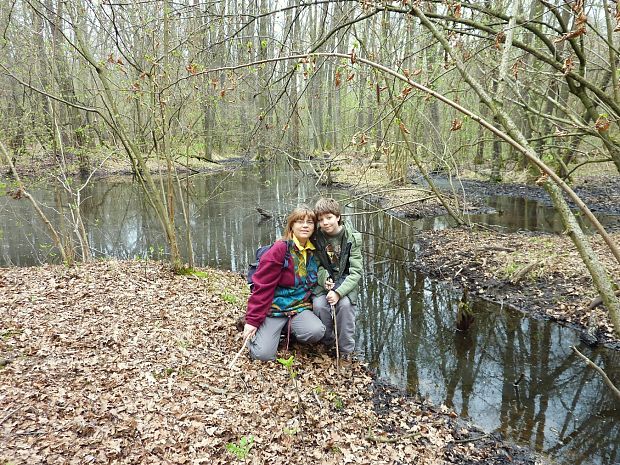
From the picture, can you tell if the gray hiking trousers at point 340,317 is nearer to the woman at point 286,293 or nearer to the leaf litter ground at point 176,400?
the woman at point 286,293

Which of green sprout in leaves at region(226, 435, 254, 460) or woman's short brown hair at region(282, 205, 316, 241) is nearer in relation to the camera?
green sprout in leaves at region(226, 435, 254, 460)

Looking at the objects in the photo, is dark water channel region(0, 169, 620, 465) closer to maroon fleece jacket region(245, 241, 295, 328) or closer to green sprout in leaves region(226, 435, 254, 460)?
maroon fleece jacket region(245, 241, 295, 328)

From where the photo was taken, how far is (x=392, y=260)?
996 centimetres

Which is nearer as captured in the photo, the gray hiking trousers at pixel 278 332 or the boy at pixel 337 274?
the gray hiking trousers at pixel 278 332

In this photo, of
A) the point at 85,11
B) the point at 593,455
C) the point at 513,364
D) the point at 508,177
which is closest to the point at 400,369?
the point at 513,364

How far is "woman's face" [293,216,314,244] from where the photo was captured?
14.2 feet

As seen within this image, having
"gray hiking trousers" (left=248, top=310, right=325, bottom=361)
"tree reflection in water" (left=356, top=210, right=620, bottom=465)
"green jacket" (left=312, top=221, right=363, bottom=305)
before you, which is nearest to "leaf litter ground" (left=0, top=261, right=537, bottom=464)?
"gray hiking trousers" (left=248, top=310, right=325, bottom=361)

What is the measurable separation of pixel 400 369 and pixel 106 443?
146 inches

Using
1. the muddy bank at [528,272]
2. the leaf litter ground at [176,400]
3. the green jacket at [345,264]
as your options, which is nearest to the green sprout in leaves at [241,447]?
the leaf litter ground at [176,400]

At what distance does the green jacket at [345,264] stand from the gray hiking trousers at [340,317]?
0.09m

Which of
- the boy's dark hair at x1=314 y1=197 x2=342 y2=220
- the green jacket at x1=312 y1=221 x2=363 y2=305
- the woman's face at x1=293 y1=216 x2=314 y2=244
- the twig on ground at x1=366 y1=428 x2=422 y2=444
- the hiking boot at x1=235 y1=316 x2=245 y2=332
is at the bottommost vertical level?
the twig on ground at x1=366 y1=428 x2=422 y2=444

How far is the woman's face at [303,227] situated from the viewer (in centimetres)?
434

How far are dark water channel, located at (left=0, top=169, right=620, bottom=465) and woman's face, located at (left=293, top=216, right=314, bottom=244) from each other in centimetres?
185

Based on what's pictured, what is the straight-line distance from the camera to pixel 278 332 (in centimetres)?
447
